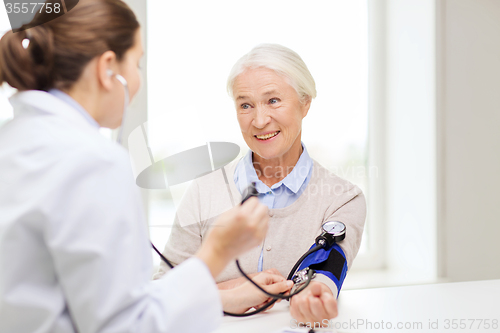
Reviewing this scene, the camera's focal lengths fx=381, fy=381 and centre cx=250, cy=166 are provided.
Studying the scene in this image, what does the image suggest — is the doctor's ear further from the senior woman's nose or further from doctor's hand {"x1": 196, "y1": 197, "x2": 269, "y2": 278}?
the senior woman's nose

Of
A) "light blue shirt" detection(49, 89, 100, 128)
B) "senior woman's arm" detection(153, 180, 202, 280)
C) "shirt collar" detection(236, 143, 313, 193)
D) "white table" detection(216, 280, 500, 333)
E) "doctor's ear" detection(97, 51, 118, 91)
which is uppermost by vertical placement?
"doctor's ear" detection(97, 51, 118, 91)

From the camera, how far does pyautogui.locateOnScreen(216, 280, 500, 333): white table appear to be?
0.92 meters

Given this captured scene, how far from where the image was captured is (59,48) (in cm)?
A: 55

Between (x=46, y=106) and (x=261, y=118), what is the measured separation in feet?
2.26

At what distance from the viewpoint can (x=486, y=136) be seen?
1.67m

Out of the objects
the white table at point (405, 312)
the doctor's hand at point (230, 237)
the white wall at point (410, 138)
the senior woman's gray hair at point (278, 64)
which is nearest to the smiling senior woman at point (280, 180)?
the senior woman's gray hair at point (278, 64)

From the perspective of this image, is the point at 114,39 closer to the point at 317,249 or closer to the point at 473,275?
the point at 317,249

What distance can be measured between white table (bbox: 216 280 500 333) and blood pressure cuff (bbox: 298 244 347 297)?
0.11m

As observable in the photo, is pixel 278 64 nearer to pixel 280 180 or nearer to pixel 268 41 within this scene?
pixel 280 180

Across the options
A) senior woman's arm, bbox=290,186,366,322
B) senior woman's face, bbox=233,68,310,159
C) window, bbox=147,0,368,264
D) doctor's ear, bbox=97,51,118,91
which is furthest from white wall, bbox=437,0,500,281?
doctor's ear, bbox=97,51,118,91

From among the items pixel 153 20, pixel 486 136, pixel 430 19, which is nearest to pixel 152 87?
pixel 153 20

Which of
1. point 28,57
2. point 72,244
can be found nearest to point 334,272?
point 72,244

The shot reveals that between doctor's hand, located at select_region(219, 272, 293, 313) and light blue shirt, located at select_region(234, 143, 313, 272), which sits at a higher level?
light blue shirt, located at select_region(234, 143, 313, 272)

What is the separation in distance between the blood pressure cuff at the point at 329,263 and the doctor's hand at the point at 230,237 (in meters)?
0.50
